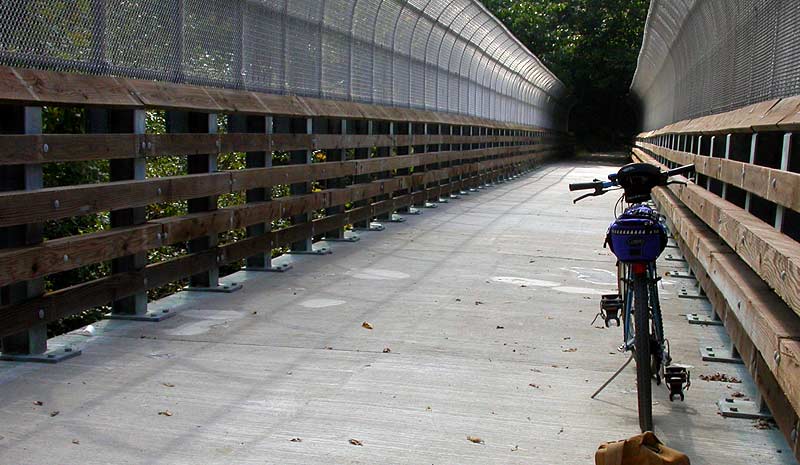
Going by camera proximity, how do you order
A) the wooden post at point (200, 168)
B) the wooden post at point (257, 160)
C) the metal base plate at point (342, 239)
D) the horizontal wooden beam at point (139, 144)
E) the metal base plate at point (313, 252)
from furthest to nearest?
the metal base plate at point (342, 239) < the metal base plate at point (313, 252) < the wooden post at point (257, 160) < the wooden post at point (200, 168) < the horizontal wooden beam at point (139, 144)

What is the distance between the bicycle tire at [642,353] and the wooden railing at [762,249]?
47 centimetres

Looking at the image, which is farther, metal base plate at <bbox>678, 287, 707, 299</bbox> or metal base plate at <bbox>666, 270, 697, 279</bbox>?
metal base plate at <bbox>666, 270, 697, 279</bbox>

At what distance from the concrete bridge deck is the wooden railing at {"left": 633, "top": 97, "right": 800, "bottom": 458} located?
0.34 meters

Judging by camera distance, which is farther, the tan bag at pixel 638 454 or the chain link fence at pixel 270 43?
the chain link fence at pixel 270 43

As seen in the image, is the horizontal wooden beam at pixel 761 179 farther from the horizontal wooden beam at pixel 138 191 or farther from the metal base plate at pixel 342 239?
the metal base plate at pixel 342 239

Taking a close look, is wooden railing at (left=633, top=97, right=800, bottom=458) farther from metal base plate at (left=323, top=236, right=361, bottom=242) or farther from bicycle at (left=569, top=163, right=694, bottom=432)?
metal base plate at (left=323, top=236, right=361, bottom=242)

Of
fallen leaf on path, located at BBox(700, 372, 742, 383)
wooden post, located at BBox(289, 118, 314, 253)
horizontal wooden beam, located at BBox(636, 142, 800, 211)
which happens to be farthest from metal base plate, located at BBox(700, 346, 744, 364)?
wooden post, located at BBox(289, 118, 314, 253)

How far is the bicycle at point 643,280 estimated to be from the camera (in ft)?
15.2

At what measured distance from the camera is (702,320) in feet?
24.2

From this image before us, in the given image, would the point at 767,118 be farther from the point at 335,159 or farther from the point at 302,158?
the point at 335,159

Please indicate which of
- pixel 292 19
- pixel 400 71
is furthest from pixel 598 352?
pixel 400 71

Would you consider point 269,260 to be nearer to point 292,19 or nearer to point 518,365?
point 292,19

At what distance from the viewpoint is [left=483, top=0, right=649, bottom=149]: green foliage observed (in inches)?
2178

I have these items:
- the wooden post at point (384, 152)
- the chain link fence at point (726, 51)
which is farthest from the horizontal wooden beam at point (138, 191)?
the chain link fence at point (726, 51)
